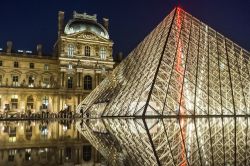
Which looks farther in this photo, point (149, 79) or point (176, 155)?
point (149, 79)

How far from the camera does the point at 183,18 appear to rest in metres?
25.4

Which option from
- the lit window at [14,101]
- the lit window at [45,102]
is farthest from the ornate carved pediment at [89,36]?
the lit window at [14,101]

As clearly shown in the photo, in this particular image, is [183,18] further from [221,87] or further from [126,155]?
[126,155]

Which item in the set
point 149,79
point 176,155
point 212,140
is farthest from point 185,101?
point 176,155

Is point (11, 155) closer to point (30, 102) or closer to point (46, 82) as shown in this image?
point (30, 102)

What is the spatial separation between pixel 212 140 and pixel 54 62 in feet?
141

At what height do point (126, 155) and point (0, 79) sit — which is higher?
point (0, 79)

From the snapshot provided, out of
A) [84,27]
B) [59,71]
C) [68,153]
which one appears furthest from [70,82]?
[68,153]

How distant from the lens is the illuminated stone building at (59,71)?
46562 mm

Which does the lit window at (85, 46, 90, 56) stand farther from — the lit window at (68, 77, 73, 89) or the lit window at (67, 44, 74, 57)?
the lit window at (68, 77, 73, 89)

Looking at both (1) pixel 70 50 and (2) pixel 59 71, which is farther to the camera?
(1) pixel 70 50

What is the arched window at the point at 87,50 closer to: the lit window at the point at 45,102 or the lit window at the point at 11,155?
the lit window at the point at 45,102

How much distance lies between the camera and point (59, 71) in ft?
161

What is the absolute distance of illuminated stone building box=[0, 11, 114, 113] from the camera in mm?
46562
